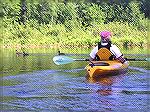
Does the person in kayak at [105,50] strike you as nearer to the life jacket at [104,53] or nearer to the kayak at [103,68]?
the life jacket at [104,53]

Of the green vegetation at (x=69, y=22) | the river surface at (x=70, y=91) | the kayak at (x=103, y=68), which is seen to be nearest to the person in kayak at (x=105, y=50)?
the kayak at (x=103, y=68)

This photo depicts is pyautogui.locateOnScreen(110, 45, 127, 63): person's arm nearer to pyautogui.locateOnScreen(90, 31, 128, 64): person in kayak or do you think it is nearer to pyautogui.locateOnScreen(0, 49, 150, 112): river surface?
pyautogui.locateOnScreen(90, 31, 128, 64): person in kayak

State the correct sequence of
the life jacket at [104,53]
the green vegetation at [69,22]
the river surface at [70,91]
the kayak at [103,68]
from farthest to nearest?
the green vegetation at [69,22]
the life jacket at [104,53]
the kayak at [103,68]
the river surface at [70,91]

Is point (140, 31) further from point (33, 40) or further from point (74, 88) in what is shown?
point (74, 88)

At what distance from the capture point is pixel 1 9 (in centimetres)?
2353

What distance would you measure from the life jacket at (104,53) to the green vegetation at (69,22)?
11452mm

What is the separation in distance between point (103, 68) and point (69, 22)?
1554 centimetres

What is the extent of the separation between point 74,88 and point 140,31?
1607 cm

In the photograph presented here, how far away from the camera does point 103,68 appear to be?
8.28m

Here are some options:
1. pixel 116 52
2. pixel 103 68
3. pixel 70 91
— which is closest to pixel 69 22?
pixel 116 52

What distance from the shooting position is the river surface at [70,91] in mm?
5590

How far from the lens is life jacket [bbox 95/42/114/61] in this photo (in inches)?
342

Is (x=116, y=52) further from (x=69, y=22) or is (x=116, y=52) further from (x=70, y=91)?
(x=69, y=22)

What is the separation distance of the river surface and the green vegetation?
11.5 m
